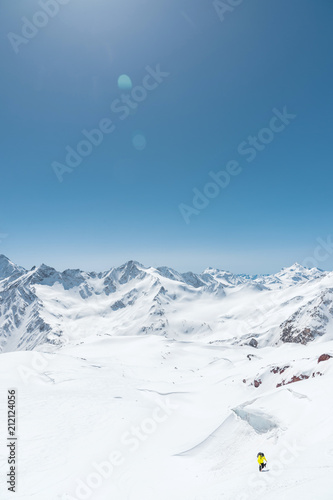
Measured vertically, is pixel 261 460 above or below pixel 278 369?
below

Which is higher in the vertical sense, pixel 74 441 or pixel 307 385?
pixel 307 385

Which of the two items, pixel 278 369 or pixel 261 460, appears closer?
pixel 261 460

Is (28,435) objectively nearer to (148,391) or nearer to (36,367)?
(148,391)

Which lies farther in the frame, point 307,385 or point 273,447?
point 307,385

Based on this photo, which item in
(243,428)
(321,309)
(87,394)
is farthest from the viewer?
(321,309)

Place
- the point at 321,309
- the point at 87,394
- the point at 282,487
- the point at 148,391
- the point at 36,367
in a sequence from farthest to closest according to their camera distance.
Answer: the point at 321,309 < the point at 36,367 < the point at 148,391 < the point at 87,394 < the point at 282,487

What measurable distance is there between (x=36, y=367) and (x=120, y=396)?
62.7 feet

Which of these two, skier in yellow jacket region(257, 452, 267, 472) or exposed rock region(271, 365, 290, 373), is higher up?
exposed rock region(271, 365, 290, 373)

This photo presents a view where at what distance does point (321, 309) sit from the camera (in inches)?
5901

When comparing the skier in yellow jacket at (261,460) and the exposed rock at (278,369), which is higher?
the exposed rock at (278,369)

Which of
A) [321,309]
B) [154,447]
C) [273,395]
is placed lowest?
[154,447]

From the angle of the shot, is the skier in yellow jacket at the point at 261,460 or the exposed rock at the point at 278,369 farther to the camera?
the exposed rock at the point at 278,369

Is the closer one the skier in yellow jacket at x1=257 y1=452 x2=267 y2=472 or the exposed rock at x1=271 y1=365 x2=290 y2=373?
the skier in yellow jacket at x1=257 y1=452 x2=267 y2=472

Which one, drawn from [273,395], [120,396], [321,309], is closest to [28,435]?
[120,396]
